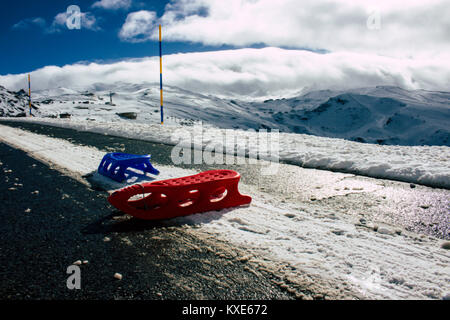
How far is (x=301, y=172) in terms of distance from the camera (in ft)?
19.7

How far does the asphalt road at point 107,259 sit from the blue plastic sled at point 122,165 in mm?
1367

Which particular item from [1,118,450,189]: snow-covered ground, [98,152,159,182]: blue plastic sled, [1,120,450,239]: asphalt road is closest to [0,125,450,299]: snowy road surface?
[1,120,450,239]: asphalt road

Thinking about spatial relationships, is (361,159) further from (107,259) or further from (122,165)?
(107,259)

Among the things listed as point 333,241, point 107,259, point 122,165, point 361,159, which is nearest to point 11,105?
point 122,165

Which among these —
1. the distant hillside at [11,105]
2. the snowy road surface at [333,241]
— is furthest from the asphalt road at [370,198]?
the distant hillside at [11,105]

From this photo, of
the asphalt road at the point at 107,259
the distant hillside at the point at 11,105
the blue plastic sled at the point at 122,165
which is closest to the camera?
the asphalt road at the point at 107,259

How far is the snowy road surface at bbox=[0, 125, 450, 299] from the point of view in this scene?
2.31 metres

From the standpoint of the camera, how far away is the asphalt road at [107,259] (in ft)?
7.15

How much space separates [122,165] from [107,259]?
2.98m

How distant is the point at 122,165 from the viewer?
5352 millimetres

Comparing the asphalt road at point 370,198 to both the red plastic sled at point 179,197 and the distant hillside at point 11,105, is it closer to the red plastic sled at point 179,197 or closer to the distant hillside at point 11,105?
the red plastic sled at point 179,197

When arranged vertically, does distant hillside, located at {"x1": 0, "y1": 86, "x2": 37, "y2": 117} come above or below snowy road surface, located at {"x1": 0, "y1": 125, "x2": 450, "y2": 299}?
above

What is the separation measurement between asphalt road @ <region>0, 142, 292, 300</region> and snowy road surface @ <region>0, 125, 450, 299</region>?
25 centimetres

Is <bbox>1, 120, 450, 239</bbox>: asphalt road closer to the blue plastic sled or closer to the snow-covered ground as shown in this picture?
the snow-covered ground
